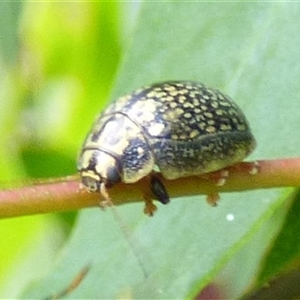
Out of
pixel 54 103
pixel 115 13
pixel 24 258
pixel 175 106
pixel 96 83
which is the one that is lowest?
pixel 24 258

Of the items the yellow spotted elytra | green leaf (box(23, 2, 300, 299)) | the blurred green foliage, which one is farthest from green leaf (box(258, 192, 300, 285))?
the blurred green foliage

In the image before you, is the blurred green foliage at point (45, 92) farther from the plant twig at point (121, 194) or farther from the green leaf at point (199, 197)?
the plant twig at point (121, 194)

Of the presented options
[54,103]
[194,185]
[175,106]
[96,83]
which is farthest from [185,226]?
[54,103]

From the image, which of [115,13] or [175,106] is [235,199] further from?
[115,13]

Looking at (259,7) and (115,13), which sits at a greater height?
(259,7)

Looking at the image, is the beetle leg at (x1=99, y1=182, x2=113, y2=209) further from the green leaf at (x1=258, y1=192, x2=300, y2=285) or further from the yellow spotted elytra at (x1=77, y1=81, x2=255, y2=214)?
the green leaf at (x1=258, y1=192, x2=300, y2=285)

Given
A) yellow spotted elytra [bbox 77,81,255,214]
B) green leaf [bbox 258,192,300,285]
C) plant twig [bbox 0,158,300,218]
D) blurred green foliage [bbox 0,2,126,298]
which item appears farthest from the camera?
blurred green foliage [bbox 0,2,126,298]

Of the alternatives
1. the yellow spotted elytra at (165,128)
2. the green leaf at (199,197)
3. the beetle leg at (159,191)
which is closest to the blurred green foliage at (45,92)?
the green leaf at (199,197)
